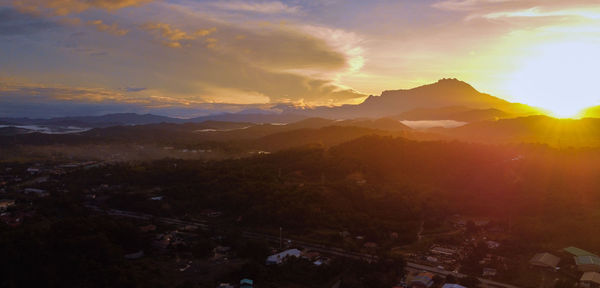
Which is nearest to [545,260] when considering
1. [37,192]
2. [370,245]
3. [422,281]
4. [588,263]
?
[588,263]

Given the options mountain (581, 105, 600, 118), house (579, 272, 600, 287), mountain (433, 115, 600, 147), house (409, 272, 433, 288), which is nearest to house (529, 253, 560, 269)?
house (579, 272, 600, 287)

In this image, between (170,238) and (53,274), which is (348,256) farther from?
(53,274)

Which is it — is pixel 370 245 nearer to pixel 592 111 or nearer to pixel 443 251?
pixel 443 251

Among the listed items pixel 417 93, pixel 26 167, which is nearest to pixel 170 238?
pixel 26 167

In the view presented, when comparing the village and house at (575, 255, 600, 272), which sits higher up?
house at (575, 255, 600, 272)

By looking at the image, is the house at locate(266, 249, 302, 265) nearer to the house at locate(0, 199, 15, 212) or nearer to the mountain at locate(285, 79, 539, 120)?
the house at locate(0, 199, 15, 212)

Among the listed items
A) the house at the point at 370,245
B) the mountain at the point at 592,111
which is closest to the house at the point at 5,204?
the house at the point at 370,245

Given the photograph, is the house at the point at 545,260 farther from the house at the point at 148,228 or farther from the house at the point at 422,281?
the house at the point at 148,228
